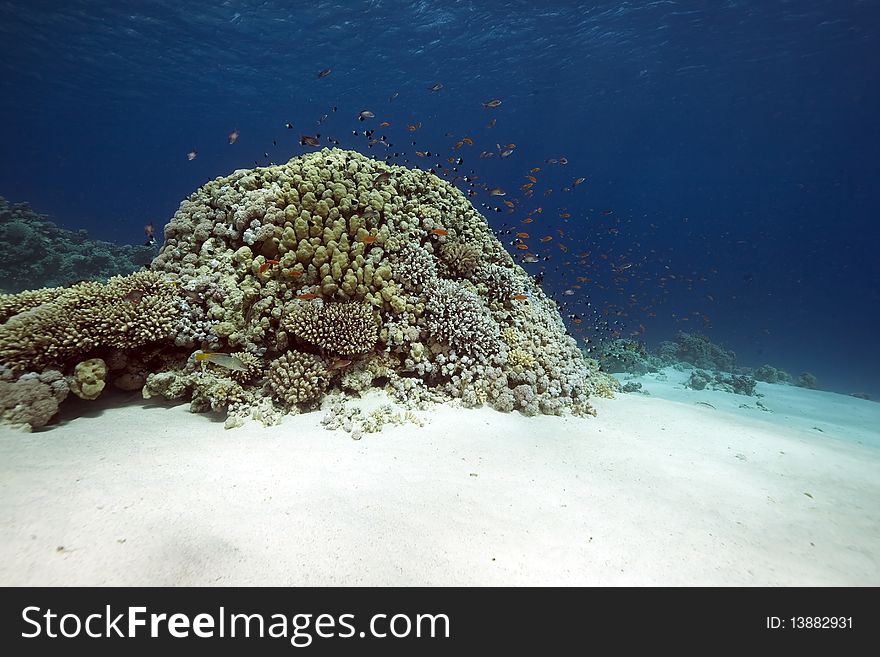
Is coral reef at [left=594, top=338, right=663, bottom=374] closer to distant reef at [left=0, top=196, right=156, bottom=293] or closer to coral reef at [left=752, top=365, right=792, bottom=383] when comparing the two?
coral reef at [left=752, top=365, right=792, bottom=383]

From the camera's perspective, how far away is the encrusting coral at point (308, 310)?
559 cm

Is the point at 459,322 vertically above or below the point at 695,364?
above

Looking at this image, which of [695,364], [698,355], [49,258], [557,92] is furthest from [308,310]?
[557,92]

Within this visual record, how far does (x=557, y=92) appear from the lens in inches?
1976

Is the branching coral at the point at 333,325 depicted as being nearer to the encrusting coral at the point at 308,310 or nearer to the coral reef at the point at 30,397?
the encrusting coral at the point at 308,310

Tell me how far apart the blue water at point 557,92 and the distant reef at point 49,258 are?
2.22ft

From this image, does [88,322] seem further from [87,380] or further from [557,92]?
[557,92]

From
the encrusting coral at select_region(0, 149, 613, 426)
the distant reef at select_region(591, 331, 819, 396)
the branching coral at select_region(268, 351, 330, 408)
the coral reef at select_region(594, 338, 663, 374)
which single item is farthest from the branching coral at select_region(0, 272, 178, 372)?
the coral reef at select_region(594, 338, 663, 374)

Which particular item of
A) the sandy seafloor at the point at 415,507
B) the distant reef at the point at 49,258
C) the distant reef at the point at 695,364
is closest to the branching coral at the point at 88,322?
the sandy seafloor at the point at 415,507

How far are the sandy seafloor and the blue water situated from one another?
5.99 meters

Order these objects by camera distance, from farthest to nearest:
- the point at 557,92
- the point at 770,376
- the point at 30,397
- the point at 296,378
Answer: the point at 557,92 < the point at 770,376 < the point at 296,378 < the point at 30,397

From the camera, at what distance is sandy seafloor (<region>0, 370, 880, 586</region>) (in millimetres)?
2896

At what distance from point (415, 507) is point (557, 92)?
5883 centimetres

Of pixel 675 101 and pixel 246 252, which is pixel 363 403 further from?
pixel 675 101
